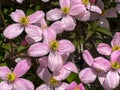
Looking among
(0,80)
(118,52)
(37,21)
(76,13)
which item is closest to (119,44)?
(118,52)

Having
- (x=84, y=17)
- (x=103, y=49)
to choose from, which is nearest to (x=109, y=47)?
(x=103, y=49)

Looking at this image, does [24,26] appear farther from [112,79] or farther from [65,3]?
[112,79]

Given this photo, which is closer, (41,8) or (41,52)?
(41,52)

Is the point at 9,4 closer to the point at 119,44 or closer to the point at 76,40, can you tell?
the point at 76,40

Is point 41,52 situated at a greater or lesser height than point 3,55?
greater

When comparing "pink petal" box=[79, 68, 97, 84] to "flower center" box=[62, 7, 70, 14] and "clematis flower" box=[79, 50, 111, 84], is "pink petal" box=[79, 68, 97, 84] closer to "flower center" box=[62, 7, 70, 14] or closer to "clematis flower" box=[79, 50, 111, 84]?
"clematis flower" box=[79, 50, 111, 84]

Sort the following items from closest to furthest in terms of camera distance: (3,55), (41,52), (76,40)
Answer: (41,52) → (76,40) → (3,55)

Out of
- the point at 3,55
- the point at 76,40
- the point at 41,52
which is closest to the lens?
the point at 41,52
